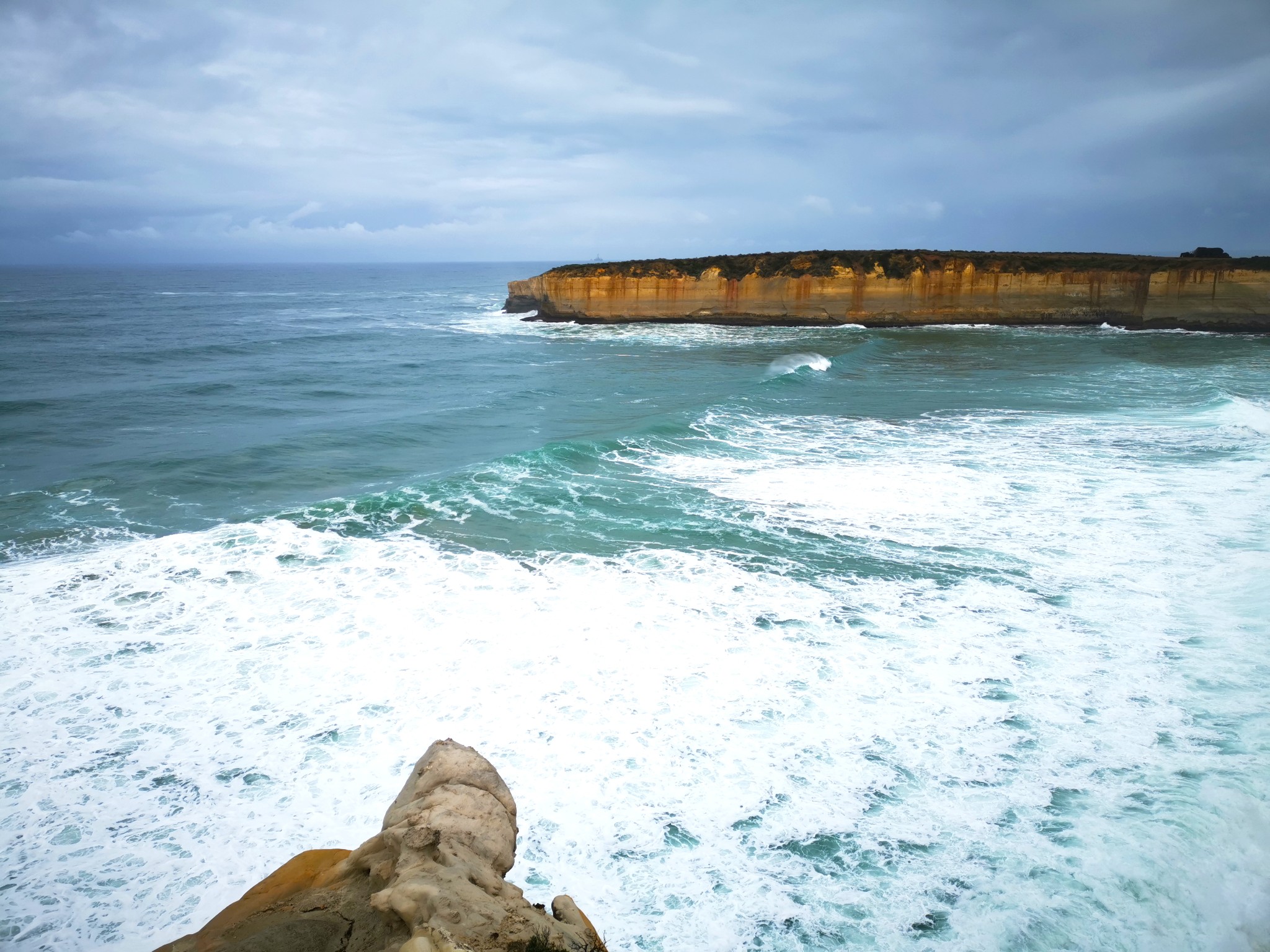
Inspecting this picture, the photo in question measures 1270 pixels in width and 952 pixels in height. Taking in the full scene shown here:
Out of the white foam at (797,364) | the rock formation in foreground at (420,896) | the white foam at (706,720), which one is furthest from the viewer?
the white foam at (797,364)

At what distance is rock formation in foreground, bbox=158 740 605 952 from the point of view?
319 centimetres

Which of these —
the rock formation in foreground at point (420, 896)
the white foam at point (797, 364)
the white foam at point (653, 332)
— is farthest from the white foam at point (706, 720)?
the white foam at point (653, 332)

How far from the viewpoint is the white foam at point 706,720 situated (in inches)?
181

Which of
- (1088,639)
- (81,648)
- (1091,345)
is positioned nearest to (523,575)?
(81,648)

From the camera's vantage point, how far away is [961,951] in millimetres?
4207

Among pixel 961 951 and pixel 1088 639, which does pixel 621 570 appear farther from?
pixel 961 951

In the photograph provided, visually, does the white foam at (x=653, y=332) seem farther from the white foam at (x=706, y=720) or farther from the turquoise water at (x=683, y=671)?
the white foam at (x=706, y=720)

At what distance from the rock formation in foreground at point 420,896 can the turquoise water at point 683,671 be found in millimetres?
1070

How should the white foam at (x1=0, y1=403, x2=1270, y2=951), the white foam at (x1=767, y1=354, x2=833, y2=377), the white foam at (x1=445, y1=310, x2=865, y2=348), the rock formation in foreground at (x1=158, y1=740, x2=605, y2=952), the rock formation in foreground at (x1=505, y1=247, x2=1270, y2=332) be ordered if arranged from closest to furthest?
1. the rock formation in foreground at (x1=158, y1=740, x2=605, y2=952)
2. the white foam at (x1=0, y1=403, x2=1270, y2=951)
3. the white foam at (x1=767, y1=354, x2=833, y2=377)
4. the white foam at (x1=445, y1=310, x2=865, y2=348)
5. the rock formation in foreground at (x1=505, y1=247, x2=1270, y2=332)

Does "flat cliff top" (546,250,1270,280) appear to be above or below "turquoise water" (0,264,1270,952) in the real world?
above

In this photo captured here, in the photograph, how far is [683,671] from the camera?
7.06m

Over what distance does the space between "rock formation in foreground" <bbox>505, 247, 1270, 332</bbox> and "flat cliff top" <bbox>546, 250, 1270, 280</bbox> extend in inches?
3.1

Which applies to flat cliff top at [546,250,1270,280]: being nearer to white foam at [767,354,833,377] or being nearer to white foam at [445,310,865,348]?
white foam at [445,310,865,348]

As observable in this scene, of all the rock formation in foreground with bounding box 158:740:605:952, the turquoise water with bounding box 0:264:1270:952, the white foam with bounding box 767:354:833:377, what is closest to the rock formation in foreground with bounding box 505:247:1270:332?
the white foam with bounding box 767:354:833:377
